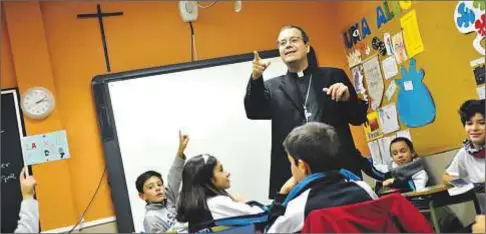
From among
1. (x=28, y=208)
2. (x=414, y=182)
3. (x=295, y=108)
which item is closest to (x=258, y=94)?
(x=295, y=108)

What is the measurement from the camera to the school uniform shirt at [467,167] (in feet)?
3.48

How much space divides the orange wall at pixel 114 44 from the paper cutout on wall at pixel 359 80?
35 mm

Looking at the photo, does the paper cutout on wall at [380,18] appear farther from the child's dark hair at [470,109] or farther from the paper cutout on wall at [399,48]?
the child's dark hair at [470,109]

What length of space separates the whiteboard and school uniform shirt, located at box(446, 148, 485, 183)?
0.39 m

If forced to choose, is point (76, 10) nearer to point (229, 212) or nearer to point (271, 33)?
point (271, 33)

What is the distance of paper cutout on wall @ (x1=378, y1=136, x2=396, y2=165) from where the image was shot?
114 centimetres

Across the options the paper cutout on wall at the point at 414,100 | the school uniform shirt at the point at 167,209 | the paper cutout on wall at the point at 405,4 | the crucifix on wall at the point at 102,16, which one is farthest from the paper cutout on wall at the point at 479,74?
the crucifix on wall at the point at 102,16

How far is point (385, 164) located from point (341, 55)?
257 mm

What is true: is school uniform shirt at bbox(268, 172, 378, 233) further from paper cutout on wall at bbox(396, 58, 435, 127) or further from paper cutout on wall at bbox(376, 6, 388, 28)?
paper cutout on wall at bbox(376, 6, 388, 28)

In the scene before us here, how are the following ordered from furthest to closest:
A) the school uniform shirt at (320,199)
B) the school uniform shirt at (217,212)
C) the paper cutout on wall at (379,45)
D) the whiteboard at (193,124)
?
the paper cutout on wall at (379,45)
the whiteboard at (193,124)
the school uniform shirt at (217,212)
the school uniform shirt at (320,199)

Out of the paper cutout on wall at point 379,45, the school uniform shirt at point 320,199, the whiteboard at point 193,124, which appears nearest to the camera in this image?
the school uniform shirt at point 320,199

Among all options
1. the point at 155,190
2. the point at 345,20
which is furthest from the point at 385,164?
the point at 155,190

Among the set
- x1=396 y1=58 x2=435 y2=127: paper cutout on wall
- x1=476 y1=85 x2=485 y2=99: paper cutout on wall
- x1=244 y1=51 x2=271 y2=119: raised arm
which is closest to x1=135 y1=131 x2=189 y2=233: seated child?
x1=244 y1=51 x2=271 y2=119: raised arm

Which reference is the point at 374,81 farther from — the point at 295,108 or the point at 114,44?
the point at 114,44
